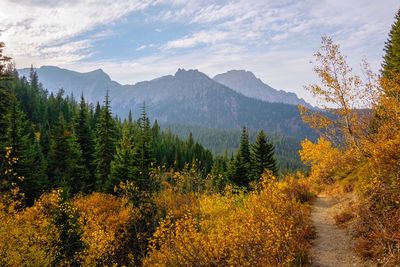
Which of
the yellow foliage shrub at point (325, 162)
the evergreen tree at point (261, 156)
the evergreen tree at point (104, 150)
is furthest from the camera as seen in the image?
the evergreen tree at point (261, 156)

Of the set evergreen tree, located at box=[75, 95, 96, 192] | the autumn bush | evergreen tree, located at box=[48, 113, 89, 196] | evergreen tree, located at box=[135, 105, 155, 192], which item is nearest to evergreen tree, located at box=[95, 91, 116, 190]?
evergreen tree, located at box=[48, 113, 89, 196]

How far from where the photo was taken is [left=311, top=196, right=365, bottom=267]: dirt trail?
1422 centimetres

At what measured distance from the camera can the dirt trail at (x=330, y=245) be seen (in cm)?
1422

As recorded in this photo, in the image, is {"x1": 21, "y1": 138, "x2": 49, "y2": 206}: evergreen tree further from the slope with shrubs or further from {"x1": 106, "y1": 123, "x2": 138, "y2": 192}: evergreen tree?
the slope with shrubs

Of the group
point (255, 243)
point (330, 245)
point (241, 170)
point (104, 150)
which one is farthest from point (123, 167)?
point (255, 243)

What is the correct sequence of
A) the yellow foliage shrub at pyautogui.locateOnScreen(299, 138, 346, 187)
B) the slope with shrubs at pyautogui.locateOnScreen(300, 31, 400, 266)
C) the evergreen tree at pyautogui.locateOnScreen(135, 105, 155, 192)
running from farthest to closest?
the evergreen tree at pyautogui.locateOnScreen(135, 105, 155, 192) < the yellow foliage shrub at pyautogui.locateOnScreen(299, 138, 346, 187) < the slope with shrubs at pyautogui.locateOnScreen(300, 31, 400, 266)

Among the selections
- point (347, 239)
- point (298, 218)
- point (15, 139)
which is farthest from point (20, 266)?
point (15, 139)

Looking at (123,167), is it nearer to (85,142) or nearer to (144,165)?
Result: (144,165)

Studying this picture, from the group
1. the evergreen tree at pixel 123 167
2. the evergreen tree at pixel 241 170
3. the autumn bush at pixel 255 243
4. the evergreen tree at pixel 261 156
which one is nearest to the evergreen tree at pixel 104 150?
the evergreen tree at pixel 123 167

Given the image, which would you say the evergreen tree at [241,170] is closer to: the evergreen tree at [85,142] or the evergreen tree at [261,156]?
the evergreen tree at [261,156]

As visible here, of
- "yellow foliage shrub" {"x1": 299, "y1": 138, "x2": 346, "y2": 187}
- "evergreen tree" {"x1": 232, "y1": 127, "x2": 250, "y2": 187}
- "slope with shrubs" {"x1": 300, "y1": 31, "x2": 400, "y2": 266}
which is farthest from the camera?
"evergreen tree" {"x1": 232, "y1": 127, "x2": 250, "y2": 187}

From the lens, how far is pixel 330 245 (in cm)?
1638

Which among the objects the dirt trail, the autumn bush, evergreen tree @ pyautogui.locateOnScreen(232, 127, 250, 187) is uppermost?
the autumn bush

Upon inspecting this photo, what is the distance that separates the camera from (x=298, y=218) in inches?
766
